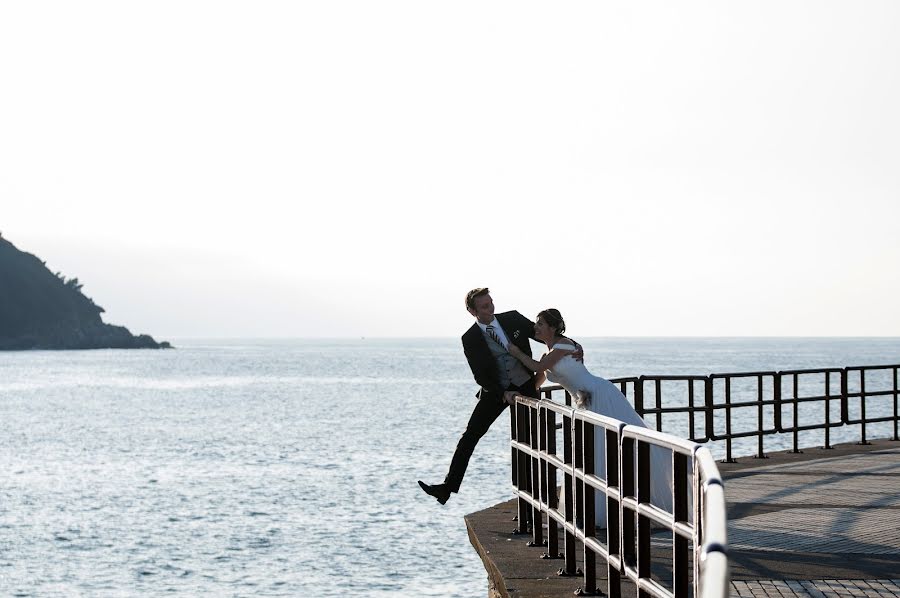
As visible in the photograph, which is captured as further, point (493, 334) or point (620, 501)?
point (493, 334)

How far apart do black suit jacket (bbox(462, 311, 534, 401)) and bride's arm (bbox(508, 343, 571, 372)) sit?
0.13 meters

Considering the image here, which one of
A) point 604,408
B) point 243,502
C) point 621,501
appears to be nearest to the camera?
point 621,501

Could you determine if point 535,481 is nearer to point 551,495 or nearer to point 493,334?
point 551,495

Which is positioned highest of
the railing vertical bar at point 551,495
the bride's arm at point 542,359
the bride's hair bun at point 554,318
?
the bride's hair bun at point 554,318

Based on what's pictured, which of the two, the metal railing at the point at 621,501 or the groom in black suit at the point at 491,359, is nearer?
the metal railing at the point at 621,501

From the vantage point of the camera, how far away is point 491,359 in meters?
9.90

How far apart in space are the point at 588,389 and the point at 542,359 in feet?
1.42

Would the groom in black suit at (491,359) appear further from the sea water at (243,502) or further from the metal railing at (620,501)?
the sea water at (243,502)

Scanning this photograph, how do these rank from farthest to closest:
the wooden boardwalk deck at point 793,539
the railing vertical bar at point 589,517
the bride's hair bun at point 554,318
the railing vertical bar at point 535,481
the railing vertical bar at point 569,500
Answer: the bride's hair bun at point 554,318 < the railing vertical bar at point 535,481 < the railing vertical bar at point 569,500 < the wooden boardwalk deck at point 793,539 < the railing vertical bar at point 589,517

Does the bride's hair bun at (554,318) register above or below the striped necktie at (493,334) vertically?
above

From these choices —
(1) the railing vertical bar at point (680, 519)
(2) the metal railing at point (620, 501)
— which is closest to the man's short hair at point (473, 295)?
(2) the metal railing at point (620, 501)

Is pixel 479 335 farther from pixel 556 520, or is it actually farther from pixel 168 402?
pixel 168 402

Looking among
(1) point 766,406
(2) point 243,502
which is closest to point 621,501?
(2) point 243,502

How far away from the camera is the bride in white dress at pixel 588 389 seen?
30.7ft
